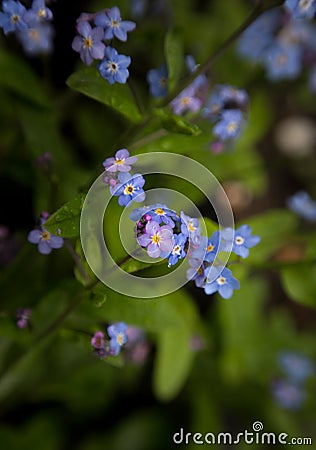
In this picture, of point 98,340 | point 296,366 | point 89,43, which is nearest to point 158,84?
point 89,43

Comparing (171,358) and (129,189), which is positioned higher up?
(171,358)

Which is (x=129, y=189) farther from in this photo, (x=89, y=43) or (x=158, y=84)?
(x=158, y=84)

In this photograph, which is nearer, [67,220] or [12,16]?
[67,220]

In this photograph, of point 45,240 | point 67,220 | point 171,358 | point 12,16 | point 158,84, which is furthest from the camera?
point 171,358

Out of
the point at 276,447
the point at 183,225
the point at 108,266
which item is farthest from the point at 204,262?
the point at 276,447

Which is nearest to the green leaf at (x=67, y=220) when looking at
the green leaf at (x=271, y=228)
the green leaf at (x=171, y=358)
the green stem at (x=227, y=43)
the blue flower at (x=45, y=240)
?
the blue flower at (x=45, y=240)

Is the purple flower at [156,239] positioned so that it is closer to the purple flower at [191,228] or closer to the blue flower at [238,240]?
the purple flower at [191,228]
